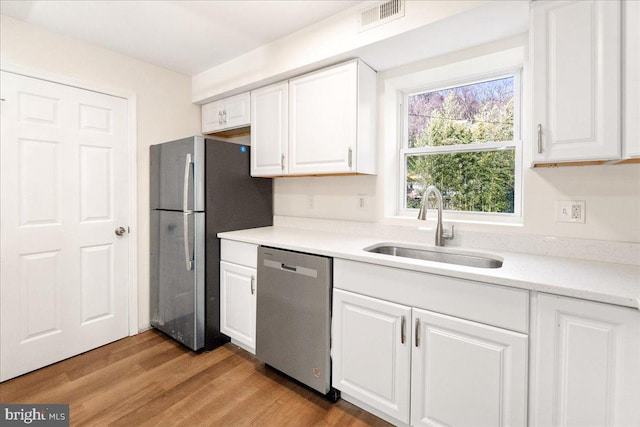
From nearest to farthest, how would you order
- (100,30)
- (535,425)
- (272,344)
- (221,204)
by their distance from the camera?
(535,425)
(272,344)
(100,30)
(221,204)

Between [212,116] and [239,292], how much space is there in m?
1.75

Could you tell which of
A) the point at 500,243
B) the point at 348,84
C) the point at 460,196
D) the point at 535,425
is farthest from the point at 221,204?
the point at 535,425

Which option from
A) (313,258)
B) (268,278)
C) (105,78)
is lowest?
(268,278)

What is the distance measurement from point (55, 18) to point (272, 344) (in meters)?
2.57

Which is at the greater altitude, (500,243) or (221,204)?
(221,204)

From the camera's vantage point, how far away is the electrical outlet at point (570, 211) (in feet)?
5.22

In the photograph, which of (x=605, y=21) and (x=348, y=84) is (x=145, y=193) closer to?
(x=348, y=84)

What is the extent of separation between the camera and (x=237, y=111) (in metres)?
2.74

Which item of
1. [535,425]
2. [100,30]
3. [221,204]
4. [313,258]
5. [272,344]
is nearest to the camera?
[535,425]

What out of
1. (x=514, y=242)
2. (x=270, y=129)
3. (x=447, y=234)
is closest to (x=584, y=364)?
(x=514, y=242)

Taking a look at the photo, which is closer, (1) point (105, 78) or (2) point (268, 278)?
(2) point (268, 278)

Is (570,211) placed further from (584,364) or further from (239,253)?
(239,253)

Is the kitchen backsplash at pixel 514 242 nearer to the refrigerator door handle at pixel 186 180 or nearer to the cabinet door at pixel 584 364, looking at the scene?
the cabinet door at pixel 584 364

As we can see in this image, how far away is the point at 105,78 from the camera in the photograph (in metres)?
2.46
